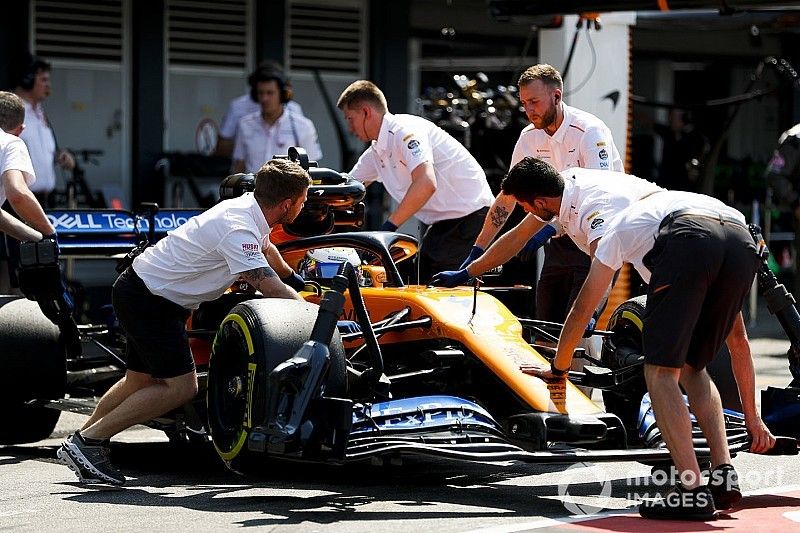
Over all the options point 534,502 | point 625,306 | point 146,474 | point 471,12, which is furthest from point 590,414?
Result: point 471,12

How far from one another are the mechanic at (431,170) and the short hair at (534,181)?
2.30 metres

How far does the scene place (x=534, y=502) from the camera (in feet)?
22.5

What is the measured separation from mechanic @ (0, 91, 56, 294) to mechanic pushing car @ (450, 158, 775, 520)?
335 centimetres

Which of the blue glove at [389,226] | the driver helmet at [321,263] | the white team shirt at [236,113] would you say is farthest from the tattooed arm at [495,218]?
the white team shirt at [236,113]

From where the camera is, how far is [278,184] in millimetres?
7223

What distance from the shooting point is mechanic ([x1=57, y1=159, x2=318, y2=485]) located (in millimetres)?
7207

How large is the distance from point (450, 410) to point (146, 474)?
6.12 feet

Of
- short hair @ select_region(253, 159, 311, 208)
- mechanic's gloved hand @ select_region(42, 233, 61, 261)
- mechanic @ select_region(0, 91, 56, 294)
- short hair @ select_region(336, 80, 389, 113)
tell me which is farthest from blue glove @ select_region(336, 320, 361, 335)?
short hair @ select_region(336, 80, 389, 113)

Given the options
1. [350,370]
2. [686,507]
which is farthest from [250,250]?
[686,507]

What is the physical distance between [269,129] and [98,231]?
12.7 feet

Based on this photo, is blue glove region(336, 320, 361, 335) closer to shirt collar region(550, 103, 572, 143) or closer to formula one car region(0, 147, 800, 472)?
formula one car region(0, 147, 800, 472)

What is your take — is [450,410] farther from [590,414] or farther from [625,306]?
[625,306]

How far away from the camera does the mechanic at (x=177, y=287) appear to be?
23.6 feet

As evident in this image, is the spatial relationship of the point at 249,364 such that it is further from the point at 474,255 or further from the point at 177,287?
the point at 474,255
